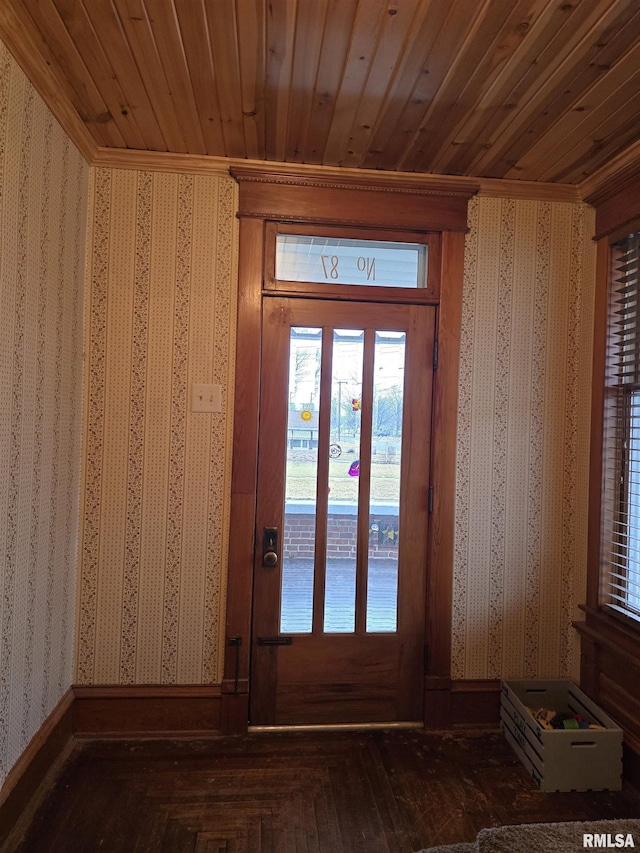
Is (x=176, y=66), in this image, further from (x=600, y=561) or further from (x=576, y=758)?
(x=576, y=758)

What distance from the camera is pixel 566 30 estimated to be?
4.92ft

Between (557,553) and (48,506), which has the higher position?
(48,506)

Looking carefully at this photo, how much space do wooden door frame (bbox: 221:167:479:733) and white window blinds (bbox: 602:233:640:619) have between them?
0.68 m

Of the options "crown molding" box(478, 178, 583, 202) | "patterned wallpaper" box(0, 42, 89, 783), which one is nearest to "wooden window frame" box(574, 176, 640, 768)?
"crown molding" box(478, 178, 583, 202)

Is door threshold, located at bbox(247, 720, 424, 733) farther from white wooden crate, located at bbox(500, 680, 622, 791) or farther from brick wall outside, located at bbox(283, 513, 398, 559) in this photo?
brick wall outside, located at bbox(283, 513, 398, 559)

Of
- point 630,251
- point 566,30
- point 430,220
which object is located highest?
point 566,30

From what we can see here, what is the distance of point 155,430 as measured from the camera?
2.34 meters

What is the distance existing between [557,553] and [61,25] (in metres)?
2.85

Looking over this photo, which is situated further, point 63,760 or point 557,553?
point 557,553

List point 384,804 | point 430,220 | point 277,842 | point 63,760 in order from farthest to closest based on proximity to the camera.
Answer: point 430,220 → point 63,760 → point 384,804 → point 277,842

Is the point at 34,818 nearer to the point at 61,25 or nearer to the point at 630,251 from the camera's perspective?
the point at 61,25

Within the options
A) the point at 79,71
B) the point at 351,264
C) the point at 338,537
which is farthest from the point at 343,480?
the point at 79,71

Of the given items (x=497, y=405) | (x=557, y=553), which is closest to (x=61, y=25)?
(x=497, y=405)

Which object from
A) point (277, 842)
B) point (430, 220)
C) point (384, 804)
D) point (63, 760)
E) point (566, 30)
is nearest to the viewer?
point (566, 30)
